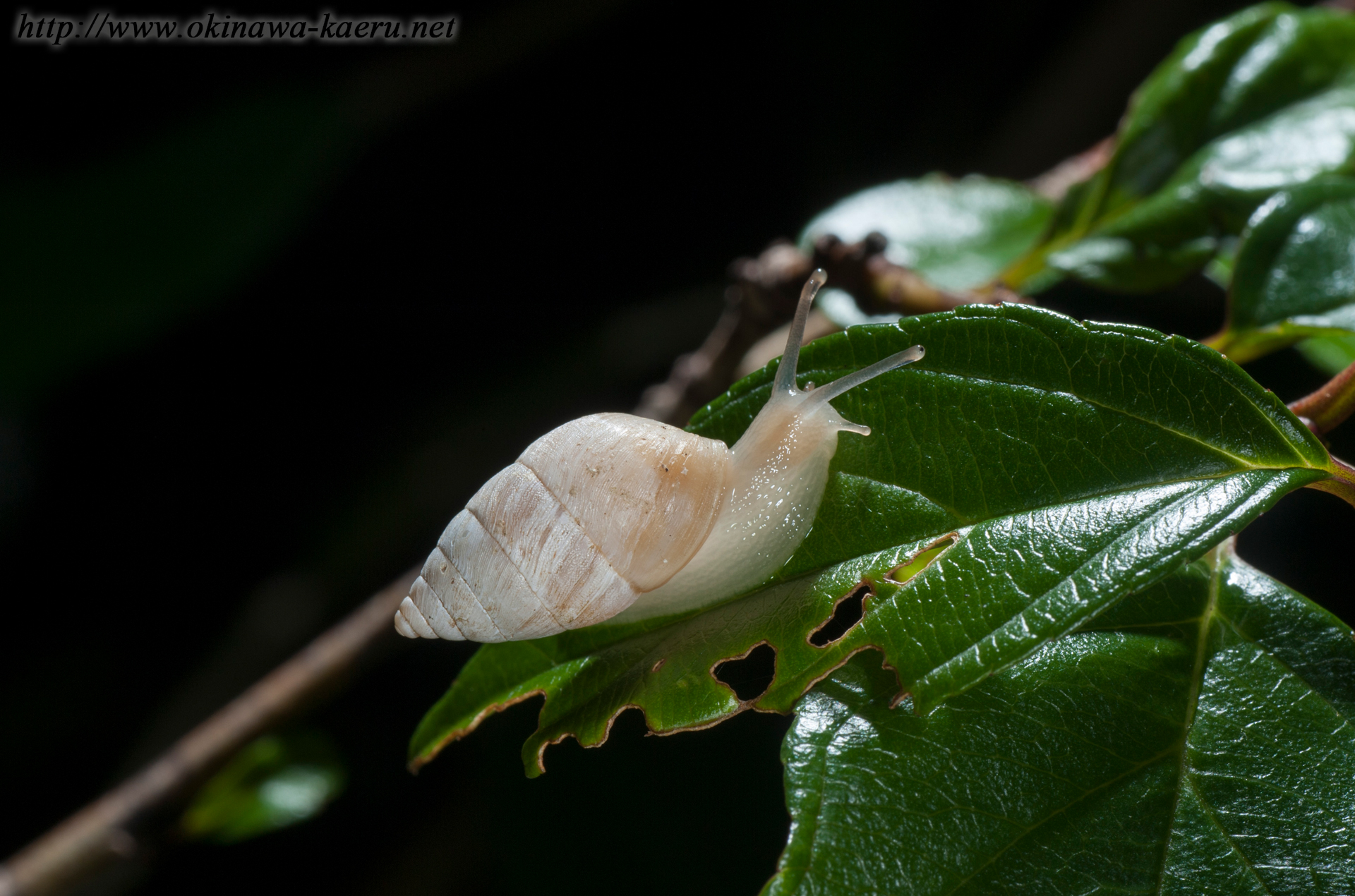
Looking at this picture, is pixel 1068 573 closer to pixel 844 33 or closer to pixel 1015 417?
pixel 1015 417

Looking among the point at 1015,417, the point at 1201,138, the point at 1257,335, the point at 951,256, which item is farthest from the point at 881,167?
the point at 1015,417

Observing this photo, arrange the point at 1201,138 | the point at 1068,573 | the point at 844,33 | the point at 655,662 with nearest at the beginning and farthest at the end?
the point at 1068,573, the point at 655,662, the point at 1201,138, the point at 844,33

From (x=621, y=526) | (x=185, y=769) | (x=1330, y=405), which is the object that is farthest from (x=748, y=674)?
(x=185, y=769)

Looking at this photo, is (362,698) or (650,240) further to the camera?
(650,240)

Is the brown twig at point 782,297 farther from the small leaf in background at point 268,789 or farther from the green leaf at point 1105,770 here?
the small leaf in background at point 268,789

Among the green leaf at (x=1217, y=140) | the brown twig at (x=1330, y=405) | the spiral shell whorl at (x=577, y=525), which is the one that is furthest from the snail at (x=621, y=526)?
the green leaf at (x=1217, y=140)

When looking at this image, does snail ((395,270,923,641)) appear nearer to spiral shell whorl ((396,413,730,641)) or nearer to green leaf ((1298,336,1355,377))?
spiral shell whorl ((396,413,730,641))

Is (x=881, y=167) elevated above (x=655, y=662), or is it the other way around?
(x=881, y=167)
